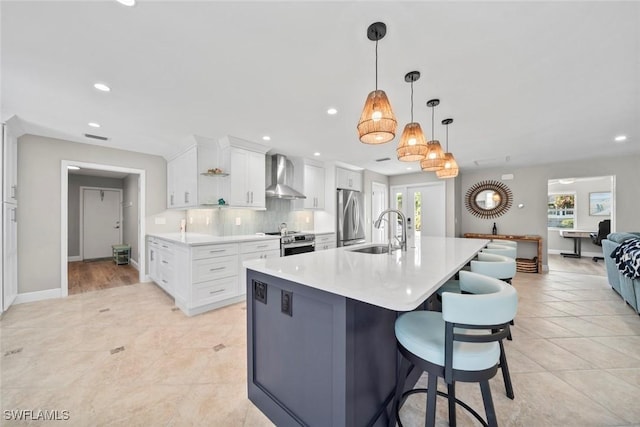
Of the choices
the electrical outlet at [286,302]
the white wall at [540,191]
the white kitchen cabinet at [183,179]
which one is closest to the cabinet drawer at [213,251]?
the white kitchen cabinet at [183,179]

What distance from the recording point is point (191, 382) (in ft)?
5.82

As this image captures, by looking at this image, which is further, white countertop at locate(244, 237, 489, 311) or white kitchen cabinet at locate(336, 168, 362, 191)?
white kitchen cabinet at locate(336, 168, 362, 191)

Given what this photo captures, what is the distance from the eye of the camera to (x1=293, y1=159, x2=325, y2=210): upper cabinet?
4.74 metres

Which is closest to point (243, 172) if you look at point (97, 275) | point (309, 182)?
point (309, 182)

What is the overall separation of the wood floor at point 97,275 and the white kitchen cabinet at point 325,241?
3.31 meters

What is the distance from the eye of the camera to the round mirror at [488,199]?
5.82m

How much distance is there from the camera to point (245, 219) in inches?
163

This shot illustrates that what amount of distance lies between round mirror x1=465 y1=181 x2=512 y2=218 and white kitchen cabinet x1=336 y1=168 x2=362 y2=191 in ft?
9.61

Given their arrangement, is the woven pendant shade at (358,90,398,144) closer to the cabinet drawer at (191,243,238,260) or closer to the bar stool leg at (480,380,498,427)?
the bar stool leg at (480,380,498,427)

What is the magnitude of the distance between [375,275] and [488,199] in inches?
243

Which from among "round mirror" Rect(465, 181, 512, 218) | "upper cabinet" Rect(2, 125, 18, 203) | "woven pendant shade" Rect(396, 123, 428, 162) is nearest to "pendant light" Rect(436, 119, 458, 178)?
"woven pendant shade" Rect(396, 123, 428, 162)

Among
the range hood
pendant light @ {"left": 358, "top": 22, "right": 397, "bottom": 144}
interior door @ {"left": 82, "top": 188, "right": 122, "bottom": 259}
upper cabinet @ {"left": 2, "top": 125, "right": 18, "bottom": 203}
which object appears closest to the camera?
pendant light @ {"left": 358, "top": 22, "right": 397, "bottom": 144}

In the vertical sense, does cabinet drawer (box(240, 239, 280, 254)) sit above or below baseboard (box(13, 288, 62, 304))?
above

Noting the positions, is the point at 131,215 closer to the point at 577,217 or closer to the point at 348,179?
the point at 348,179
